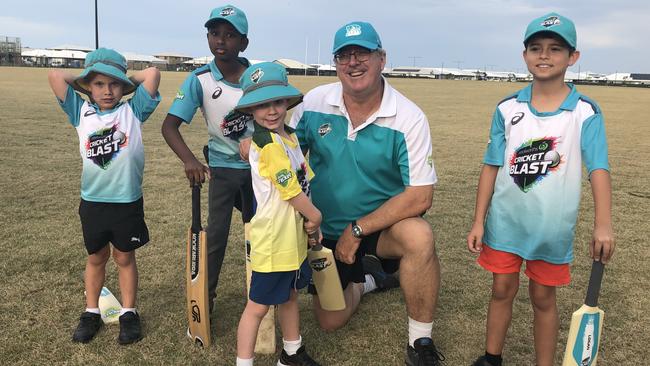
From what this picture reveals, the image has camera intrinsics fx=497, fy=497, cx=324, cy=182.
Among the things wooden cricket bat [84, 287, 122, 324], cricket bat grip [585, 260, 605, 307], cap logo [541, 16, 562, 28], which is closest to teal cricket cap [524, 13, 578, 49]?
cap logo [541, 16, 562, 28]

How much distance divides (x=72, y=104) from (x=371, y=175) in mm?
2047

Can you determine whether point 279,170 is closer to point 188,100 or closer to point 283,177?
point 283,177

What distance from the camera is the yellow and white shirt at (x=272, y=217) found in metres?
2.64

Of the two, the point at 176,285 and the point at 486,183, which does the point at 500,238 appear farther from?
the point at 176,285

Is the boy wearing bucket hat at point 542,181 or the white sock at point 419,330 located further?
the white sock at point 419,330

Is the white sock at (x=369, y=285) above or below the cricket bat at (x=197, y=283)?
below

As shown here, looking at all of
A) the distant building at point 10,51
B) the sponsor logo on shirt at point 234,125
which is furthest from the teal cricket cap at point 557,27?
the distant building at point 10,51

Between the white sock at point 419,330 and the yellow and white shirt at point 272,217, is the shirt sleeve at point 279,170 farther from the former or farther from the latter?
the white sock at point 419,330

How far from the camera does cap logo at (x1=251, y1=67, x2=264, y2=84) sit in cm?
278

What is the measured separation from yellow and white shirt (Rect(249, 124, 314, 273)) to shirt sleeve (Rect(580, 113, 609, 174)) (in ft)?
4.95

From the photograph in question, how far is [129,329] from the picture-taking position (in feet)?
10.8

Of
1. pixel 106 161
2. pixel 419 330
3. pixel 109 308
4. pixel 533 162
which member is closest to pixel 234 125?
pixel 106 161

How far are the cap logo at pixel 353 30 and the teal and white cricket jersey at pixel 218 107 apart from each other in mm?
859

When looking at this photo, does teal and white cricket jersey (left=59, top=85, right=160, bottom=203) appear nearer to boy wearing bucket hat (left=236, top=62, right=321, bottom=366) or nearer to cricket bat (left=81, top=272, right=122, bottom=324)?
cricket bat (left=81, top=272, right=122, bottom=324)
